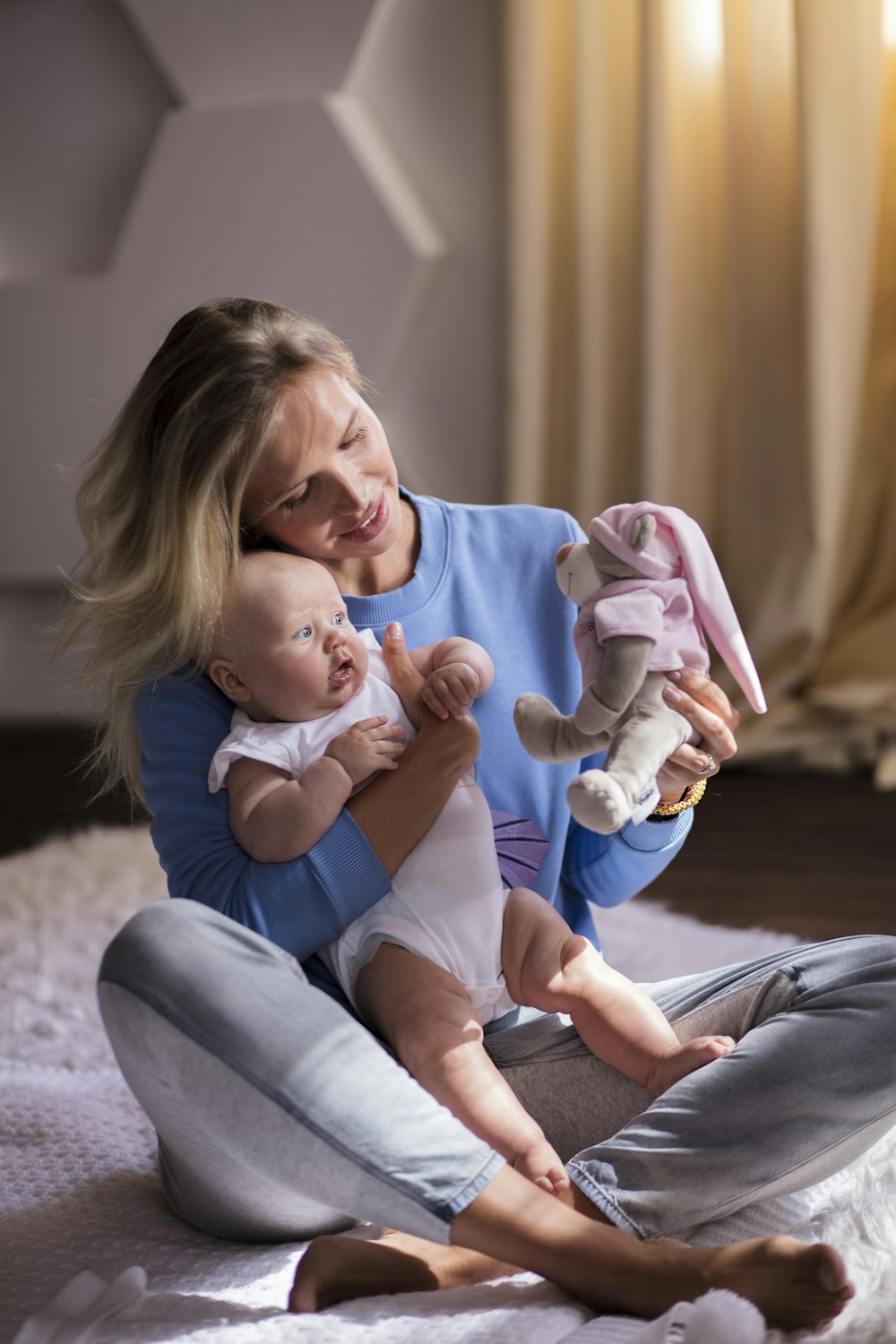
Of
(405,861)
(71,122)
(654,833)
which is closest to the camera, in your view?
(405,861)

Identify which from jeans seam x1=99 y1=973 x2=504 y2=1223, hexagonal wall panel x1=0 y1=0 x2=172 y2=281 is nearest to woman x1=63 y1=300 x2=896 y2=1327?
jeans seam x1=99 y1=973 x2=504 y2=1223

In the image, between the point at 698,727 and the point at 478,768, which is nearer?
the point at 698,727

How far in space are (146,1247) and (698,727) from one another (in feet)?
2.05

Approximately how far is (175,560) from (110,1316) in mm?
571

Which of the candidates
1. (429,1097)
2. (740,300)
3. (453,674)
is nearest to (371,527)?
(453,674)

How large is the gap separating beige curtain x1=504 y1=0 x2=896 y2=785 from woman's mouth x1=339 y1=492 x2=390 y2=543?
179 cm

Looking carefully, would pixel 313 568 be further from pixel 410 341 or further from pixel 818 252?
pixel 410 341

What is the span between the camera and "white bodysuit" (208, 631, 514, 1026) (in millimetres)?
1099

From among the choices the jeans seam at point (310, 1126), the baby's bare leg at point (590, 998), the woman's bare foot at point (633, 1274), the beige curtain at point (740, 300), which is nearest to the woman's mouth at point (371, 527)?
the baby's bare leg at point (590, 998)

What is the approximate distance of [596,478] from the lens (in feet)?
9.93

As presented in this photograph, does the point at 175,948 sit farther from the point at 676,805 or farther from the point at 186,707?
the point at 676,805

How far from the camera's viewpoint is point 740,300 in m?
2.93

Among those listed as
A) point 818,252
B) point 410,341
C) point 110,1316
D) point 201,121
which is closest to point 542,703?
point 110,1316

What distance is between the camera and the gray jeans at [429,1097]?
0.91 m
